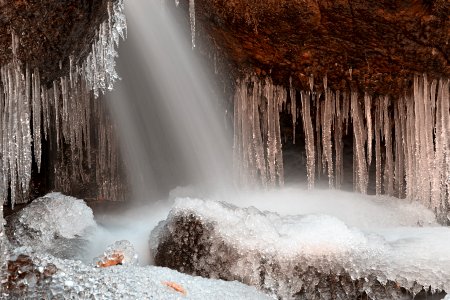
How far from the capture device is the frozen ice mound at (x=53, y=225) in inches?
229

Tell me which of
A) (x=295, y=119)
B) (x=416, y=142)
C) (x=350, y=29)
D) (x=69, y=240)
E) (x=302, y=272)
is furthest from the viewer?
(x=295, y=119)

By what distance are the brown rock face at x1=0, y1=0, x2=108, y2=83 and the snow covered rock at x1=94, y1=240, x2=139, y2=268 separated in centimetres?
193

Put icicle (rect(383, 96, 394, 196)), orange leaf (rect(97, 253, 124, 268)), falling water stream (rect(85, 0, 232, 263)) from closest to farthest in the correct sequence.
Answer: orange leaf (rect(97, 253, 124, 268)), icicle (rect(383, 96, 394, 196)), falling water stream (rect(85, 0, 232, 263))

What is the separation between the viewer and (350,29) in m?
6.54

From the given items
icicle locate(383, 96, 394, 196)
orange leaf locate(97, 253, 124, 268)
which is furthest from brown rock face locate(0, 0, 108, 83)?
icicle locate(383, 96, 394, 196)

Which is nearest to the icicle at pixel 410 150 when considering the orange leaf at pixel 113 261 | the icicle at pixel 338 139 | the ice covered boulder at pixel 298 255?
the icicle at pixel 338 139

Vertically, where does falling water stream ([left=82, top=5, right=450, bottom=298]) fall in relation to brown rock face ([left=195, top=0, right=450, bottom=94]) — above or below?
below

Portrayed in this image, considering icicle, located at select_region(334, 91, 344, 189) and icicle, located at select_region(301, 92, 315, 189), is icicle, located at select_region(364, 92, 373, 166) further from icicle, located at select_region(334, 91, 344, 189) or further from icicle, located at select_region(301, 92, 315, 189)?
icicle, located at select_region(301, 92, 315, 189)

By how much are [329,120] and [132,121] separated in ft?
8.87

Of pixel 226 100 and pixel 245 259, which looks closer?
pixel 245 259

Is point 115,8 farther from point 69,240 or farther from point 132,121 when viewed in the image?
point 132,121

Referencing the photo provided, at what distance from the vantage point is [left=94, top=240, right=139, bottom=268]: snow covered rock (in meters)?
4.88

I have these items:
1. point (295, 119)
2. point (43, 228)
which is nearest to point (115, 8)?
point (43, 228)

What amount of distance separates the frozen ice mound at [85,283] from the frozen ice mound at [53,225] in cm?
131
